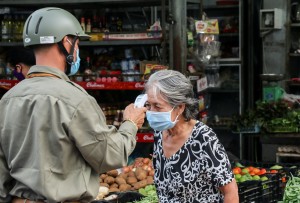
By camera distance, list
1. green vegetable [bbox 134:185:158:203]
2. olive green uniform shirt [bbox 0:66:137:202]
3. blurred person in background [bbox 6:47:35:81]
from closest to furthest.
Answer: olive green uniform shirt [bbox 0:66:137:202] → blurred person in background [bbox 6:47:35:81] → green vegetable [bbox 134:185:158:203]

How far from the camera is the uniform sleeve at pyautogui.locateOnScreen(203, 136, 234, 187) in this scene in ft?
11.8

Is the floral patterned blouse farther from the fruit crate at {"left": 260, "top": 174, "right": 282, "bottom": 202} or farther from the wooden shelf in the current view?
the wooden shelf

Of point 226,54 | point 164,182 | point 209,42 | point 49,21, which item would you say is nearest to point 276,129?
point 209,42

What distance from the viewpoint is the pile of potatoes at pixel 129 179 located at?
21.1 ft

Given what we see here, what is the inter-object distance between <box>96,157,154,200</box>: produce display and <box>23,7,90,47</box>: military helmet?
117 inches

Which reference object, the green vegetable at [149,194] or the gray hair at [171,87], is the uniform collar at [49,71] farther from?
the green vegetable at [149,194]

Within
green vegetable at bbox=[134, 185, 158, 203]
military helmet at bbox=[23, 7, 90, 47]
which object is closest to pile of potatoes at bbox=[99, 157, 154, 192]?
green vegetable at bbox=[134, 185, 158, 203]

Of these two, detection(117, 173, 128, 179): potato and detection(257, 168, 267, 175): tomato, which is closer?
detection(257, 168, 267, 175): tomato

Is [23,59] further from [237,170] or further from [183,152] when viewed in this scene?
[237,170]

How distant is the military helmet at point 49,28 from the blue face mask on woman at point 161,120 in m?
0.70

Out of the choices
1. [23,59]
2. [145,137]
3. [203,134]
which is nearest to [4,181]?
[203,134]

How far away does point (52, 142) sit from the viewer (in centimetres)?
307

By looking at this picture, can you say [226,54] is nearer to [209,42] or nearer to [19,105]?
[209,42]

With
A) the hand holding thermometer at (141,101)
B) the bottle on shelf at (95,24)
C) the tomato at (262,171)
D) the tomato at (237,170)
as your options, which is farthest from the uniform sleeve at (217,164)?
the bottle on shelf at (95,24)
